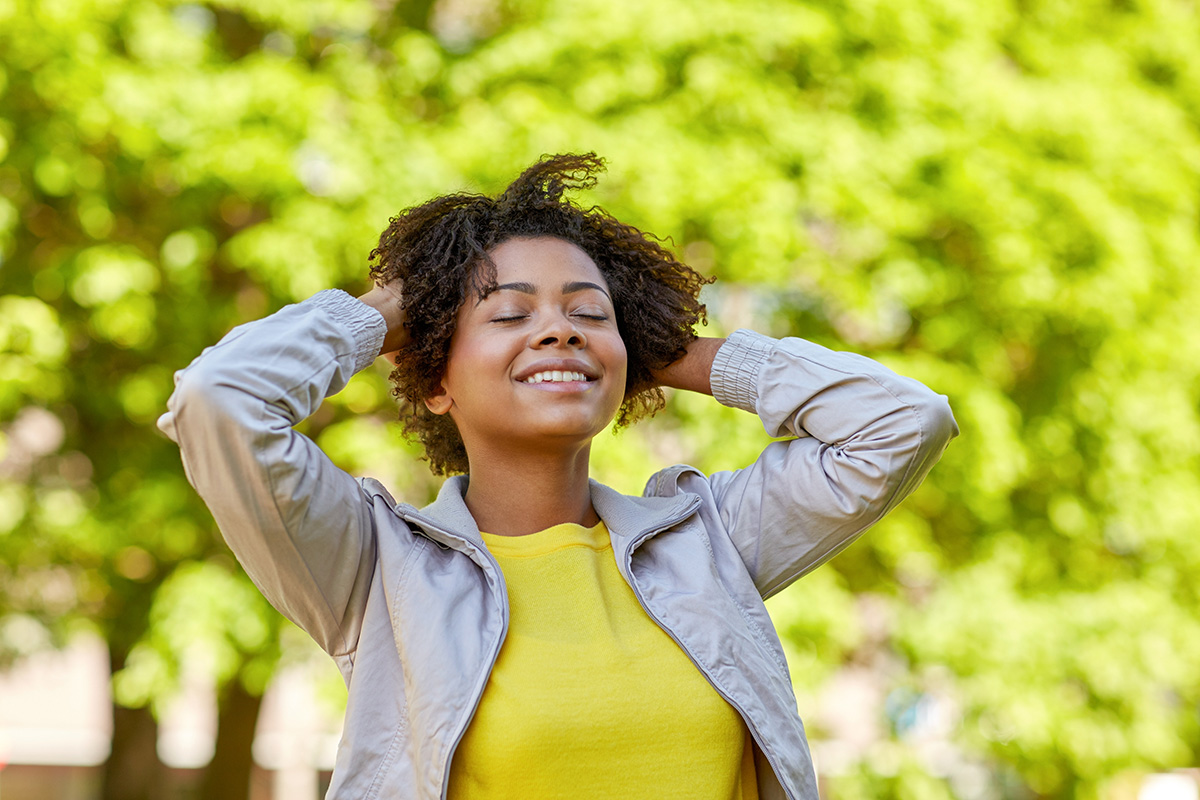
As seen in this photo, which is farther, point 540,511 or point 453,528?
point 540,511

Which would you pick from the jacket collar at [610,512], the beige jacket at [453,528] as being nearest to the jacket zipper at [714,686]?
the beige jacket at [453,528]

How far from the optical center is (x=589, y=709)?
1.64m

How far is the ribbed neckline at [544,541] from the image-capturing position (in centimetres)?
182

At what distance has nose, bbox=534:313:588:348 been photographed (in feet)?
5.94

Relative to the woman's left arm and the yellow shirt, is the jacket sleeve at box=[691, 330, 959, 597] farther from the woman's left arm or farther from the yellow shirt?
the yellow shirt

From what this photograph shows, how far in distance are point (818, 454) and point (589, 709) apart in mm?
609

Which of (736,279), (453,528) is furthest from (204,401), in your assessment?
(736,279)

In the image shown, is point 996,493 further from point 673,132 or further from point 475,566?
point 475,566

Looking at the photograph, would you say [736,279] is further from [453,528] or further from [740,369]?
[453,528]

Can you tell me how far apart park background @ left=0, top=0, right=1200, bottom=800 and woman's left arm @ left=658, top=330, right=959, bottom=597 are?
120 inches

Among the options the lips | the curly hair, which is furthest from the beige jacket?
the lips

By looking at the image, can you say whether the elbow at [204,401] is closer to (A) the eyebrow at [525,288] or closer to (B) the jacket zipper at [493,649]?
(B) the jacket zipper at [493,649]

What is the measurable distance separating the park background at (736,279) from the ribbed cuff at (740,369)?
3.02 meters

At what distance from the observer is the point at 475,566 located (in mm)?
1771
